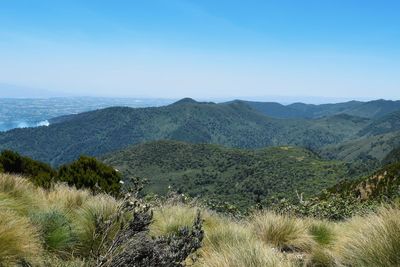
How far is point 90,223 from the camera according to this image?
6.38m

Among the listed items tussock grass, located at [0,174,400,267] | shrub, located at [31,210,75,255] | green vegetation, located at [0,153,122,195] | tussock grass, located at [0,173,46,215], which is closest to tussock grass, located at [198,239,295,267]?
tussock grass, located at [0,174,400,267]

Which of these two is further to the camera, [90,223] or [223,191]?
[223,191]

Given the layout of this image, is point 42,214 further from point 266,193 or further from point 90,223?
point 266,193

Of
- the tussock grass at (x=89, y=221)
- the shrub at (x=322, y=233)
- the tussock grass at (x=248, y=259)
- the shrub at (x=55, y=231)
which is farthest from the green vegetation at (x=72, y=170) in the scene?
the tussock grass at (x=248, y=259)

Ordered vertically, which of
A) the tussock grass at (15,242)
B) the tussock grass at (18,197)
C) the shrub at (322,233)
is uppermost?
the tussock grass at (15,242)

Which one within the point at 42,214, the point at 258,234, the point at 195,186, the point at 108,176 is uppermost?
the point at 42,214

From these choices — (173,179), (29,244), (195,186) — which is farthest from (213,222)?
(173,179)

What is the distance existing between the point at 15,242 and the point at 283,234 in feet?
14.6

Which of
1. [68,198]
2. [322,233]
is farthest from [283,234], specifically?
[68,198]

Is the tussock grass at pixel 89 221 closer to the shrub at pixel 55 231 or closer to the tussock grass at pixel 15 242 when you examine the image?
the shrub at pixel 55 231

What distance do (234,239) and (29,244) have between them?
2766 mm

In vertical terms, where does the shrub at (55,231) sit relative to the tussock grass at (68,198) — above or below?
above

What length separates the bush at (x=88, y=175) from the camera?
1588cm

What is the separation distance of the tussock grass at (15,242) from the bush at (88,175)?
407 inches
